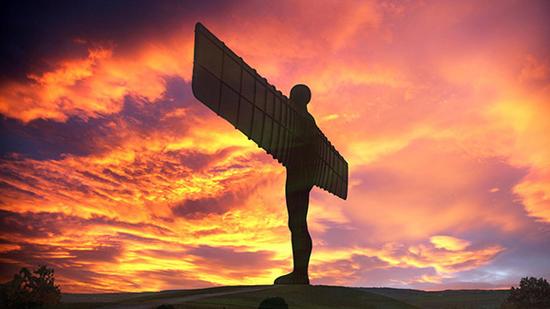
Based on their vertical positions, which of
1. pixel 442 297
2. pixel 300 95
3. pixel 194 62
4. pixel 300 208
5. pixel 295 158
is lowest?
pixel 442 297

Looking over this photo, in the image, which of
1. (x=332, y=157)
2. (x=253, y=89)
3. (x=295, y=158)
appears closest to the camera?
(x=253, y=89)

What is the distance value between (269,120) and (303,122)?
2722 mm

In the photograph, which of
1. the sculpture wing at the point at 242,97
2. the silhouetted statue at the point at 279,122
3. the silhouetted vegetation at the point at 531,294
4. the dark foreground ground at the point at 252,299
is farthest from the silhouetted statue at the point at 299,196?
the silhouetted vegetation at the point at 531,294

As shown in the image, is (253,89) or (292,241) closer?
(253,89)

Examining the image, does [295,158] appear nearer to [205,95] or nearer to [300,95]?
[300,95]

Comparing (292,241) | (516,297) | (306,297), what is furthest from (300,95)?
(516,297)

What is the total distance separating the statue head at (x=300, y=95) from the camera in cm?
2125

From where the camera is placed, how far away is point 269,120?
60.7ft

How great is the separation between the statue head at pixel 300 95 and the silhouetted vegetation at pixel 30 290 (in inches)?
541

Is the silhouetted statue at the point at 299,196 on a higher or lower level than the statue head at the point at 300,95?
lower

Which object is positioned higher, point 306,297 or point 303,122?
point 303,122

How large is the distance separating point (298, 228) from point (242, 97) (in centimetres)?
649

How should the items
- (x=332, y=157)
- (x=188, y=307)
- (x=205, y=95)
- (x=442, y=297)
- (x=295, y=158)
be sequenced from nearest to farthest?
1. (x=188, y=307)
2. (x=205, y=95)
3. (x=295, y=158)
4. (x=332, y=157)
5. (x=442, y=297)

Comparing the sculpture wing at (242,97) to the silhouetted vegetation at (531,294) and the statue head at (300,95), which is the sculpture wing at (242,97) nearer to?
the statue head at (300,95)
